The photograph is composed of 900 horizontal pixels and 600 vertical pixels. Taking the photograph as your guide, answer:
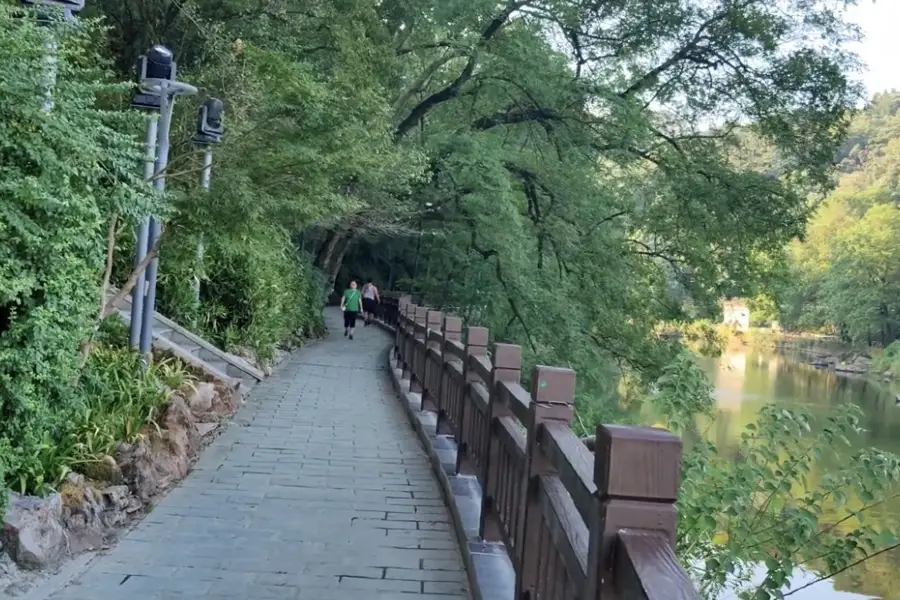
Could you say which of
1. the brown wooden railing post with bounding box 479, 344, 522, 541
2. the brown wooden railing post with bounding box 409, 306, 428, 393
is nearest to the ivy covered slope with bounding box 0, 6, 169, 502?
the brown wooden railing post with bounding box 479, 344, 522, 541

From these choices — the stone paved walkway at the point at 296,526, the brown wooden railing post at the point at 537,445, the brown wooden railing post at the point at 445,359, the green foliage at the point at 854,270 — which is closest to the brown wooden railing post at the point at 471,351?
the stone paved walkway at the point at 296,526

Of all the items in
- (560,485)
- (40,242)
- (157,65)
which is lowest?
(560,485)

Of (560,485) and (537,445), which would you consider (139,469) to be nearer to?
(537,445)

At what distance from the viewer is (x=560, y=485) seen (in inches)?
124

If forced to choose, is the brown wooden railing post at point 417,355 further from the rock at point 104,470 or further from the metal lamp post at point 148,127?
the rock at point 104,470

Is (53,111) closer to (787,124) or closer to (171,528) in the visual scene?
(171,528)

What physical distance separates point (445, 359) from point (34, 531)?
153 inches

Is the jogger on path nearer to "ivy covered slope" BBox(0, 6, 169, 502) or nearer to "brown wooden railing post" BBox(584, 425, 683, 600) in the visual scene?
"ivy covered slope" BBox(0, 6, 169, 502)

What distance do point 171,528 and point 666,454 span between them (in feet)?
13.8

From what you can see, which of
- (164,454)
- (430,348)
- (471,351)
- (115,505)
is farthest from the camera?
(430,348)

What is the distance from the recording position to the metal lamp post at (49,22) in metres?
4.46

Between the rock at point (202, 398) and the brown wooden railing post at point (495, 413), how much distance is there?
4167 millimetres

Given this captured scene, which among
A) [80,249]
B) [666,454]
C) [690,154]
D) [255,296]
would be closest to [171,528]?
[80,249]

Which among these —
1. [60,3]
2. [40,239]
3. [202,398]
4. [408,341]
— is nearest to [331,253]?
[408,341]
